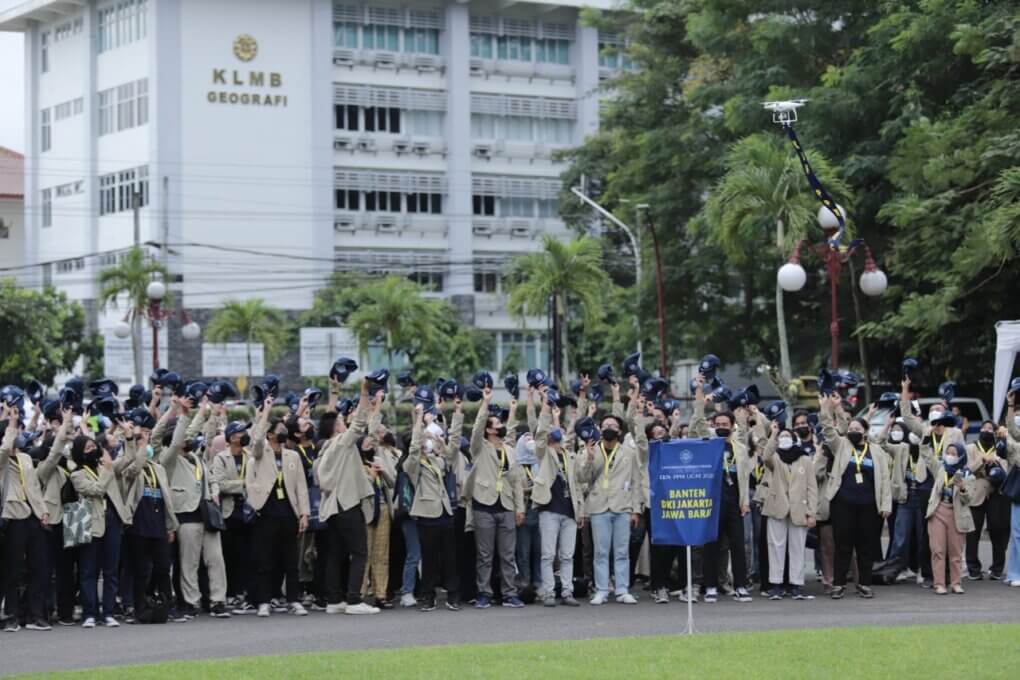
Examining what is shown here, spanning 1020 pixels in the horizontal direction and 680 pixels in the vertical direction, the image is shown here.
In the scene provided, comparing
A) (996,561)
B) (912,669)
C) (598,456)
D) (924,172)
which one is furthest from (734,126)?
(912,669)

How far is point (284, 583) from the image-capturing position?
60.9 feet

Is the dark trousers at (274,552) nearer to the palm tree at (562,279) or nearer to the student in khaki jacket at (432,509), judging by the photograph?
the student in khaki jacket at (432,509)

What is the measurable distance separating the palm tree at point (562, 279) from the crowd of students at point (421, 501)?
27.5 metres

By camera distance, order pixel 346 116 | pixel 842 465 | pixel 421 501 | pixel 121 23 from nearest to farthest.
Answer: pixel 421 501, pixel 842 465, pixel 121 23, pixel 346 116

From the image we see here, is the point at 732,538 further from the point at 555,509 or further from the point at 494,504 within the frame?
the point at 494,504

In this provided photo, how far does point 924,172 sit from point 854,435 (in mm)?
Answer: 11457

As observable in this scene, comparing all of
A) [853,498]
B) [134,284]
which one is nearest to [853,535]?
[853,498]

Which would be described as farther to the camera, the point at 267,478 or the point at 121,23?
the point at 121,23

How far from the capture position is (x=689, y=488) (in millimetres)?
15906

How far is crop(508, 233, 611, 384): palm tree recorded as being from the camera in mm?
46750

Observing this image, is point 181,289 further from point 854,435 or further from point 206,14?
point 854,435

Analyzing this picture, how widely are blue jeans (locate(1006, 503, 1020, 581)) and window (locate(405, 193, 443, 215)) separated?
56088mm

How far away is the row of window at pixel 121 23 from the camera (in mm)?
68625

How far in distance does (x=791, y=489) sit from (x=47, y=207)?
204ft
